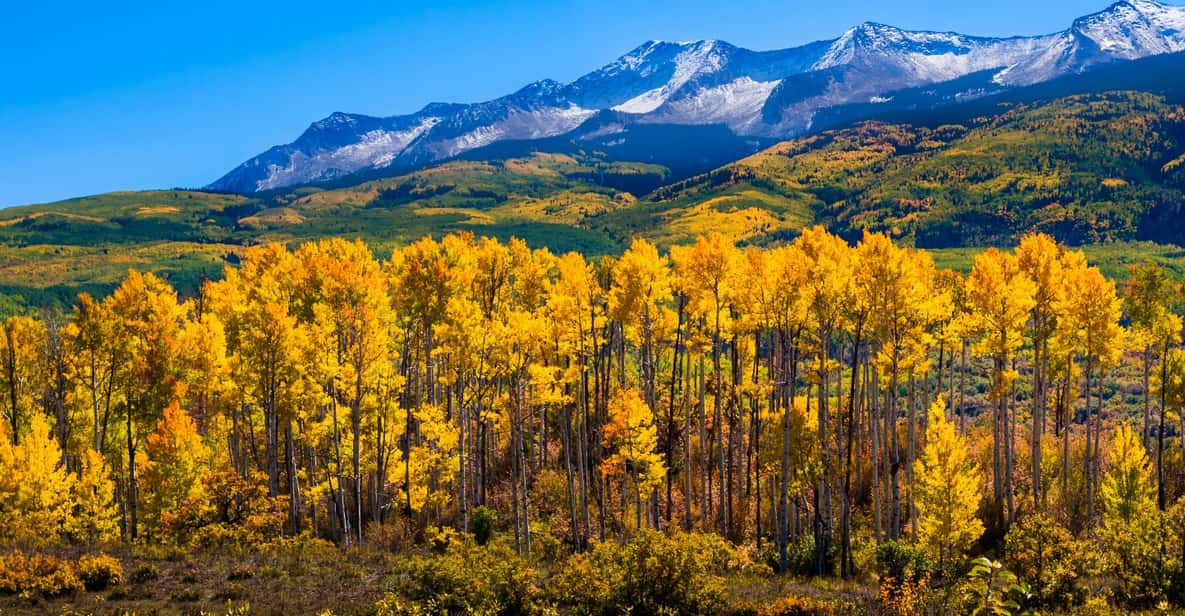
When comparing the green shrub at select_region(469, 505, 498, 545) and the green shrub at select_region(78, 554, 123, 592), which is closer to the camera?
the green shrub at select_region(78, 554, 123, 592)

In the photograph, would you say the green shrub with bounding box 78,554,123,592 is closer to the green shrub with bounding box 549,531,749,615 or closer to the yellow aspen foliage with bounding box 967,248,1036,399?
the green shrub with bounding box 549,531,749,615

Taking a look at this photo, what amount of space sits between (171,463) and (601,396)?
26481 millimetres

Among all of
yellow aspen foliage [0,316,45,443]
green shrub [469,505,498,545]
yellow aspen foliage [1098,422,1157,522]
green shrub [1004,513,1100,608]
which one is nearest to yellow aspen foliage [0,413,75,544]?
yellow aspen foliage [0,316,45,443]

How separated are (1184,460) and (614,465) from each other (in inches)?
1375

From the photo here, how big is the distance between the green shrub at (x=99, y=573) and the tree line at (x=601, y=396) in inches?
318

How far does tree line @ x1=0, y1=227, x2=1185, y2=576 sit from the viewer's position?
35.5m

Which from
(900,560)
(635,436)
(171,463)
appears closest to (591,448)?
(635,436)

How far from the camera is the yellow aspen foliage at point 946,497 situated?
33.2m

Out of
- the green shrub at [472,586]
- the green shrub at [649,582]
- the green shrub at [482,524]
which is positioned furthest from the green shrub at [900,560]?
the green shrub at [482,524]

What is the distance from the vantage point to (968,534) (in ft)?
110

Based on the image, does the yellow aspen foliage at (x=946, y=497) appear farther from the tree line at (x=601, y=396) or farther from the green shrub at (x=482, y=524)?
the green shrub at (x=482, y=524)

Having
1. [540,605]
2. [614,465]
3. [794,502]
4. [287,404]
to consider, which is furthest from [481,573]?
[794,502]

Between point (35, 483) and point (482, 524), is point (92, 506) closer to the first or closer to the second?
point (35, 483)

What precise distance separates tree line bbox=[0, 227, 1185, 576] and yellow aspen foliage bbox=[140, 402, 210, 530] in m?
0.14
